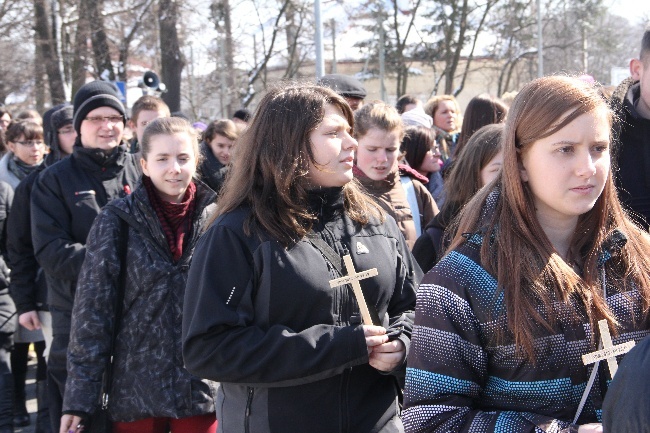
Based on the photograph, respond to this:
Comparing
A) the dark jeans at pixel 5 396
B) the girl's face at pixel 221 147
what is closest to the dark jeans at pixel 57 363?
the dark jeans at pixel 5 396

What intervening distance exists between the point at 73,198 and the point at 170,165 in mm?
978

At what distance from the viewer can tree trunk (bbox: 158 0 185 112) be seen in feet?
59.3

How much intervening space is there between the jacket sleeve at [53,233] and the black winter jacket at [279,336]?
186 centimetres

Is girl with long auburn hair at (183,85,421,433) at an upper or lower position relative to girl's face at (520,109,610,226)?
lower

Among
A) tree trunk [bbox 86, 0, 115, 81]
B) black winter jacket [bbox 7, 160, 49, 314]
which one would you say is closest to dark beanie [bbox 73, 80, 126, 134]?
black winter jacket [bbox 7, 160, 49, 314]

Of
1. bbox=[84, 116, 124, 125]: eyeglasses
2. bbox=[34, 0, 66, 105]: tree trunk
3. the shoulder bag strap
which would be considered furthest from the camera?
bbox=[34, 0, 66, 105]: tree trunk

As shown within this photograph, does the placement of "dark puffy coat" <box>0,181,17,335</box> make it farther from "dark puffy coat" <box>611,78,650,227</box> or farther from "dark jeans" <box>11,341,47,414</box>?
"dark puffy coat" <box>611,78,650,227</box>

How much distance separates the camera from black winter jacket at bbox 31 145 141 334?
438cm

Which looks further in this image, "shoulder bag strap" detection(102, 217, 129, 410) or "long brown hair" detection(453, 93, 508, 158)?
"long brown hair" detection(453, 93, 508, 158)

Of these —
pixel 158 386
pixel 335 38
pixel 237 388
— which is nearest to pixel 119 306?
pixel 158 386

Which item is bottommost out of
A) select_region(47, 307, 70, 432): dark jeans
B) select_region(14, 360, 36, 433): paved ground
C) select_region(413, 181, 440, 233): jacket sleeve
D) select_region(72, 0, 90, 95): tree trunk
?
select_region(14, 360, 36, 433): paved ground

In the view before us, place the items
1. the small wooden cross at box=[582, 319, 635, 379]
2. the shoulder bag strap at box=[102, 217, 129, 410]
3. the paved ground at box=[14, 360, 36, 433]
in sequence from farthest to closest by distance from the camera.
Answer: the paved ground at box=[14, 360, 36, 433]
the shoulder bag strap at box=[102, 217, 129, 410]
the small wooden cross at box=[582, 319, 635, 379]

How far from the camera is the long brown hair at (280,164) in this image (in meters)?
2.72

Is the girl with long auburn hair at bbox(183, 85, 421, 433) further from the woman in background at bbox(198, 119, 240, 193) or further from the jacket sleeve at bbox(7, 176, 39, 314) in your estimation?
the woman in background at bbox(198, 119, 240, 193)
